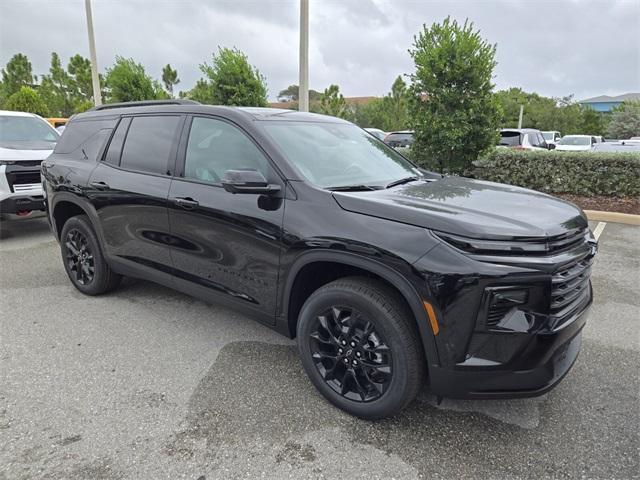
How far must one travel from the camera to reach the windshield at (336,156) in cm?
288

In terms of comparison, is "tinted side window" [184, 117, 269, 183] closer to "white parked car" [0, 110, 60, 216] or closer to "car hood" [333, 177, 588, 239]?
"car hood" [333, 177, 588, 239]

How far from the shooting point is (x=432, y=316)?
2.13 metres

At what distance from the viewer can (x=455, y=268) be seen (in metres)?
2.05

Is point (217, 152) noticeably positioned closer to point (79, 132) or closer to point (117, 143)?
point (117, 143)

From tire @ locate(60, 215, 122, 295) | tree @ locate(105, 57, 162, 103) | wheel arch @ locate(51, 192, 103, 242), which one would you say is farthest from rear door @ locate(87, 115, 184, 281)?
tree @ locate(105, 57, 162, 103)

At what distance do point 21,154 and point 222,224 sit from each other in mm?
5288

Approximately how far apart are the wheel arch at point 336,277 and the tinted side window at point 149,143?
4.99 feet

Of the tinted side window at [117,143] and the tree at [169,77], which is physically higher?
the tree at [169,77]

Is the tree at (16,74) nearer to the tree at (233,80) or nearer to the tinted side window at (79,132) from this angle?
the tree at (233,80)

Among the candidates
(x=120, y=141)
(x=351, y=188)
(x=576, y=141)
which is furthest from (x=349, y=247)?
(x=576, y=141)

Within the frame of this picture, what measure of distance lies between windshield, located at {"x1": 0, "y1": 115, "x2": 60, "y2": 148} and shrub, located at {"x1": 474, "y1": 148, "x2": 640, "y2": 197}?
325 inches

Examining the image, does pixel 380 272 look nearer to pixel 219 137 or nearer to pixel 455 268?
pixel 455 268

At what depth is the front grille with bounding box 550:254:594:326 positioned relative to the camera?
A: 6.90ft

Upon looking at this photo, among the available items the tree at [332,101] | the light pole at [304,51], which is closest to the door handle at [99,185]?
the light pole at [304,51]
